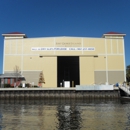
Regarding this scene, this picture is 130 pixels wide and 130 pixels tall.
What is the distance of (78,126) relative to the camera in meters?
15.3

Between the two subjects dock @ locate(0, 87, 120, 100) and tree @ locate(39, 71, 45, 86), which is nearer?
dock @ locate(0, 87, 120, 100)

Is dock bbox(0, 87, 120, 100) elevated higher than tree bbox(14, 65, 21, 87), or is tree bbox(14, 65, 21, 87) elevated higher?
tree bbox(14, 65, 21, 87)

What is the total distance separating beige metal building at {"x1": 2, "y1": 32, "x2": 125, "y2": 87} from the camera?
54.8 metres

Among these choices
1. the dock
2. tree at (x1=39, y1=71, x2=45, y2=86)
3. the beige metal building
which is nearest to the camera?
the dock

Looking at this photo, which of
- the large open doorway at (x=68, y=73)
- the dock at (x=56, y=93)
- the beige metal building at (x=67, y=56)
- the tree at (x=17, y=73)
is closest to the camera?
the dock at (x=56, y=93)

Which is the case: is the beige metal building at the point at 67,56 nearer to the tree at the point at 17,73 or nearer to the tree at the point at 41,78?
the tree at the point at 41,78

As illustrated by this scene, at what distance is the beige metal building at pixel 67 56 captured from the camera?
54.8 m

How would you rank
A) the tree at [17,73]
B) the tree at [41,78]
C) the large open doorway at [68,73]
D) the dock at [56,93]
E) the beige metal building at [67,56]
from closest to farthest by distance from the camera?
the dock at [56,93] → the tree at [17,73] → the tree at [41,78] → the beige metal building at [67,56] → the large open doorway at [68,73]

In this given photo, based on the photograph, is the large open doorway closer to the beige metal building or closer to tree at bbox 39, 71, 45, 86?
the beige metal building

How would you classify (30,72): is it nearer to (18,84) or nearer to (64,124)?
(18,84)

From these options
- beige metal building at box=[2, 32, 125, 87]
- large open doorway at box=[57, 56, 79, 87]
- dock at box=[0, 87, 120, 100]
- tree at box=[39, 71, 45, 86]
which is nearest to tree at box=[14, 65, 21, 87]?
beige metal building at box=[2, 32, 125, 87]

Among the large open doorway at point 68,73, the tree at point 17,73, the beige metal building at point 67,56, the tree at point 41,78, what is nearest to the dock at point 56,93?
the tree at point 17,73

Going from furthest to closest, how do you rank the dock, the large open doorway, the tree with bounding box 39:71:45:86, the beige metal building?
the large open doorway
the beige metal building
the tree with bounding box 39:71:45:86
the dock

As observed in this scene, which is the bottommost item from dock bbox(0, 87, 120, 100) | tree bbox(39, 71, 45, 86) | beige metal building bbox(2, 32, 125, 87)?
dock bbox(0, 87, 120, 100)
